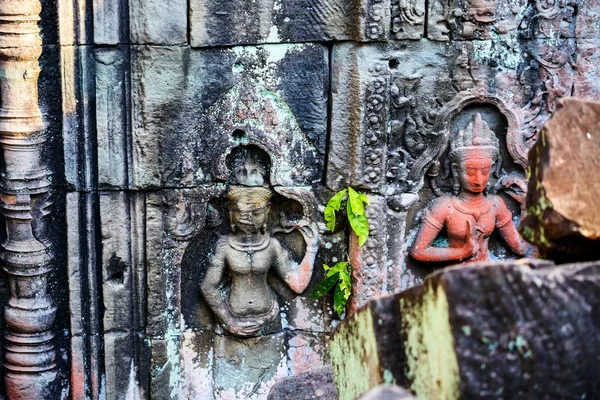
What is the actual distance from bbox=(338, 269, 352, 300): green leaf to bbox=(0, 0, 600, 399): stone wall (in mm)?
53

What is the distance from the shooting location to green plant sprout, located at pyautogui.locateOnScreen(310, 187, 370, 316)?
227 inches

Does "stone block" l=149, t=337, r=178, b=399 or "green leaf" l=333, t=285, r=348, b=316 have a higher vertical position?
"green leaf" l=333, t=285, r=348, b=316

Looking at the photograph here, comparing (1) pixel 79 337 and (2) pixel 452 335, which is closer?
(2) pixel 452 335

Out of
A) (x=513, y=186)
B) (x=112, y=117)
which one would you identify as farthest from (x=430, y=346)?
(x=513, y=186)

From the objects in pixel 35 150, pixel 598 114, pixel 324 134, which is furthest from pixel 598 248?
pixel 35 150

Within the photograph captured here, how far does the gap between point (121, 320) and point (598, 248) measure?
12.0 feet

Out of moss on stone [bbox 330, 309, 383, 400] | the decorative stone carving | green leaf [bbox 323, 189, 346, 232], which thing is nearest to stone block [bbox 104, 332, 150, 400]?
green leaf [bbox 323, 189, 346, 232]

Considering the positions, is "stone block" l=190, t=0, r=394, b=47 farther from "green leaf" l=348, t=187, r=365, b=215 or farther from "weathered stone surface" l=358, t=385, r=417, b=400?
"weathered stone surface" l=358, t=385, r=417, b=400

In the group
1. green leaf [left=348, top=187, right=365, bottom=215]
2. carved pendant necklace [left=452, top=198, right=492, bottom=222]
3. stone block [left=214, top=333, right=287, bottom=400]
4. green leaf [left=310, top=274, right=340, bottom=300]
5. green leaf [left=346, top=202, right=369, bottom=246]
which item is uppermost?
green leaf [left=348, top=187, right=365, bottom=215]

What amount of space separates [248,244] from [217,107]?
806 mm

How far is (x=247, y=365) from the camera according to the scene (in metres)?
6.10

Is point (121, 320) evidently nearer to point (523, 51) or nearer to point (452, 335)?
point (523, 51)

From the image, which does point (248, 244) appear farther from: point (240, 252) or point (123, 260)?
point (123, 260)

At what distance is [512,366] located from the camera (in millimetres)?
2420
